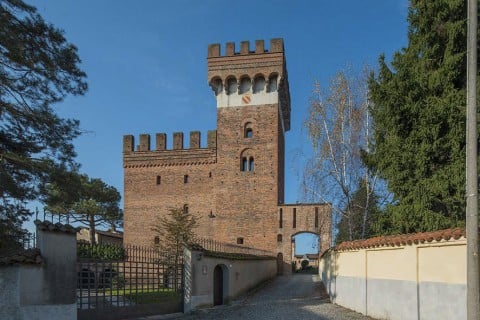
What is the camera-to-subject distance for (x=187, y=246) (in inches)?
545

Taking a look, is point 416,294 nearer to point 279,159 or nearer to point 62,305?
point 62,305

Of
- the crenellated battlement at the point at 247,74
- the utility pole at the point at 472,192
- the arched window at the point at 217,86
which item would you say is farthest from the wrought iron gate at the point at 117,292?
the arched window at the point at 217,86

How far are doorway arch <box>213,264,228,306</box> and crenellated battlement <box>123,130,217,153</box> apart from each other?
1724cm

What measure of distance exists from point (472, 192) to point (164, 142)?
30155mm

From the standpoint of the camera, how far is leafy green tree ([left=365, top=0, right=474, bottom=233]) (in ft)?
37.1

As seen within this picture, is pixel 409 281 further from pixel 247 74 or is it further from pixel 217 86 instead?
pixel 217 86

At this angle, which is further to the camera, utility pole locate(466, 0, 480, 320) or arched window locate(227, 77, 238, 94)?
arched window locate(227, 77, 238, 94)

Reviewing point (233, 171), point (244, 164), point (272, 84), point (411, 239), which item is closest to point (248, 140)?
point (244, 164)

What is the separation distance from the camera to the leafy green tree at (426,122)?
37.1 ft

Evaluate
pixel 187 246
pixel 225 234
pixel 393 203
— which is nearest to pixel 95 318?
pixel 187 246

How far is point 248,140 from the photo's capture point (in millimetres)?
32594

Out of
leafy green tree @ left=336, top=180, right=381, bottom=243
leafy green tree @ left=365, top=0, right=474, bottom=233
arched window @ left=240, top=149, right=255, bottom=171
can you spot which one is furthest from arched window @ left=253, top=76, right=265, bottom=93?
leafy green tree @ left=365, top=0, right=474, bottom=233

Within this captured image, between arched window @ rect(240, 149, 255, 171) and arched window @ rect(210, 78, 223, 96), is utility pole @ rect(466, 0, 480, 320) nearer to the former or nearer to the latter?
arched window @ rect(240, 149, 255, 171)

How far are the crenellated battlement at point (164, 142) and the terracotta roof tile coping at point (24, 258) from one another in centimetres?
2545
